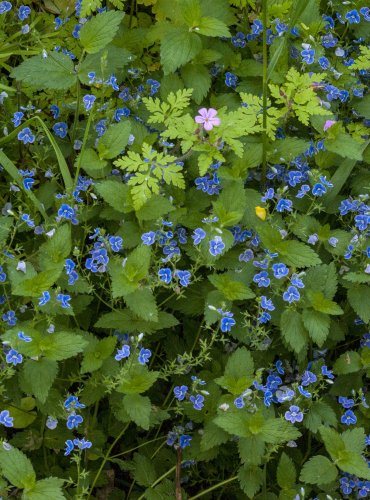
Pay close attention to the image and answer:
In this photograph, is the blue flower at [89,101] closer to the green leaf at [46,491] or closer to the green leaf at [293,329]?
the green leaf at [293,329]

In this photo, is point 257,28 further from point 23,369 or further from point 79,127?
point 23,369

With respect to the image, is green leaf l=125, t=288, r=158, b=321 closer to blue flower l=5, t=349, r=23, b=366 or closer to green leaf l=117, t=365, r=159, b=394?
green leaf l=117, t=365, r=159, b=394

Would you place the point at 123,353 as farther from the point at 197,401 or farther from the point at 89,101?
the point at 89,101

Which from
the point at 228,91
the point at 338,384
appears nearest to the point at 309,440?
the point at 338,384

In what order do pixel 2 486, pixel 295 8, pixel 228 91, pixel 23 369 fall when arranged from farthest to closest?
pixel 228 91 < pixel 295 8 < pixel 23 369 < pixel 2 486

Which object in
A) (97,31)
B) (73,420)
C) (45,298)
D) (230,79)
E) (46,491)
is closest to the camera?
(46,491)

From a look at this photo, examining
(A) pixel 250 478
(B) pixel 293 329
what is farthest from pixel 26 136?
(A) pixel 250 478

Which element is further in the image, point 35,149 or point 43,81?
point 35,149
